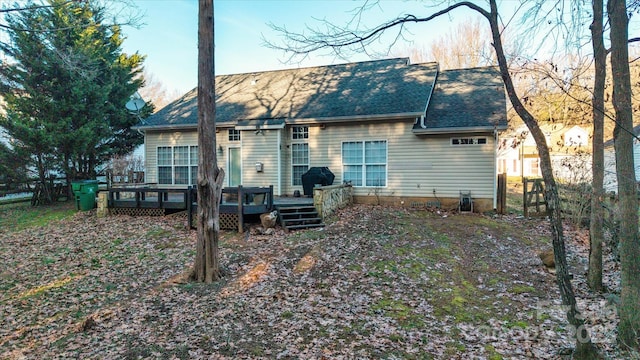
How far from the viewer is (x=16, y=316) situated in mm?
5633

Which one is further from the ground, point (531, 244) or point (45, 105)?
Result: point (45, 105)

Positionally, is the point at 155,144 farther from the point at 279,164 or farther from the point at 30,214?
the point at 279,164

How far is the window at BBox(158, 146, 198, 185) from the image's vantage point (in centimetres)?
1475

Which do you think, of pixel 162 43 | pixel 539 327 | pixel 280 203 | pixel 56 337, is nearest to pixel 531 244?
pixel 539 327

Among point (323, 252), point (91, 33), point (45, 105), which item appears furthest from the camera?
point (91, 33)

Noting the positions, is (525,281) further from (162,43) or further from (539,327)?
(162,43)

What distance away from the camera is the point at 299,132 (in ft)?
45.0

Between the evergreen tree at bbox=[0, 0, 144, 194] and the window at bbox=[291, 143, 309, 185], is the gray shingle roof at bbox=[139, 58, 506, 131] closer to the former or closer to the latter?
the window at bbox=[291, 143, 309, 185]

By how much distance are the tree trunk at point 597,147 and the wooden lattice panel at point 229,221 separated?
8.09 meters

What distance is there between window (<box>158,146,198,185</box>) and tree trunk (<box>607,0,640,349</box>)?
1347 cm

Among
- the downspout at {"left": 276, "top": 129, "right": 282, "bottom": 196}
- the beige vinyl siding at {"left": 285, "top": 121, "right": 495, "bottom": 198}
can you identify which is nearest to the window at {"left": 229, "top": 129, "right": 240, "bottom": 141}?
the downspout at {"left": 276, "top": 129, "right": 282, "bottom": 196}

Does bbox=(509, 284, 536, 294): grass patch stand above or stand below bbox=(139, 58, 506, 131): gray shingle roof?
below

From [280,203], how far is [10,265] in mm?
6558

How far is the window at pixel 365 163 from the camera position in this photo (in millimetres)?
12820
